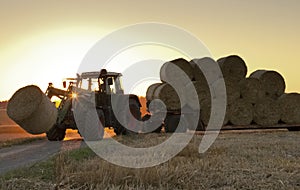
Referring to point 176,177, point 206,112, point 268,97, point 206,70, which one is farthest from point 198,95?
point 176,177

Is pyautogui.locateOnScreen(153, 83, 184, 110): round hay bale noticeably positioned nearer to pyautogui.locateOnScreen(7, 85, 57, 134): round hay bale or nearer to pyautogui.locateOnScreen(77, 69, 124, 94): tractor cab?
pyautogui.locateOnScreen(77, 69, 124, 94): tractor cab

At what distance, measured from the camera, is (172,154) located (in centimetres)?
882

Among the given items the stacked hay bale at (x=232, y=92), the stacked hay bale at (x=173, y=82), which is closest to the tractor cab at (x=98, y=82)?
the stacked hay bale at (x=173, y=82)

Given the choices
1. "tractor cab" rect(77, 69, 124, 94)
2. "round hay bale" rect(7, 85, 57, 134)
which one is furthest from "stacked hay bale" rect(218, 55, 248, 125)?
"round hay bale" rect(7, 85, 57, 134)

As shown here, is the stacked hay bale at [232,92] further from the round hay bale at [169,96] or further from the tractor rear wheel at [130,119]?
the tractor rear wheel at [130,119]

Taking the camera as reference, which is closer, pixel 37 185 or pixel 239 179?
pixel 37 185

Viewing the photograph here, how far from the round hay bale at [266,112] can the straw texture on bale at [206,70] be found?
2184 millimetres

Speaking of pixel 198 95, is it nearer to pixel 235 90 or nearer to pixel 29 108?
pixel 235 90

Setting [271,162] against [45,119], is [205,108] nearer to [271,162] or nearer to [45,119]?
[45,119]

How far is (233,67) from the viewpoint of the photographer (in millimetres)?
17750

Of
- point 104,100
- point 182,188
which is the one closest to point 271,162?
point 182,188

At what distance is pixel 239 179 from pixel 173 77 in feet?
39.0

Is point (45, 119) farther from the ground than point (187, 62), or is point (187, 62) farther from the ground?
point (187, 62)

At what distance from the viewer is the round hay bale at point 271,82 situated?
18.5 meters
